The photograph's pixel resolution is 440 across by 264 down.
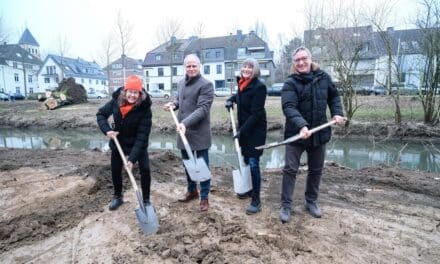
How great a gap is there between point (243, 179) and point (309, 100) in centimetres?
130

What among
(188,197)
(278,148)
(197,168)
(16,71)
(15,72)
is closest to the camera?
(197,168)

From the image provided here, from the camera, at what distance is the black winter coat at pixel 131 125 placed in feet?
11.9

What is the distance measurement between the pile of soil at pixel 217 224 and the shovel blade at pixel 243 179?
8.2 inches

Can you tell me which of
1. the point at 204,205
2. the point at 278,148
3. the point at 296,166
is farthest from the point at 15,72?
the point at 296,166

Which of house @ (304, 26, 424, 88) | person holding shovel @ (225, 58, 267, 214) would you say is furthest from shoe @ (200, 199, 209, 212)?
house @ (304, 26, 424, 88)

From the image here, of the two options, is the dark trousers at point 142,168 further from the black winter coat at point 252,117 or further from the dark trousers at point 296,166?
the dark trousers at point 296,166

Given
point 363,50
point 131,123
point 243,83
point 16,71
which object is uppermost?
point 16,71

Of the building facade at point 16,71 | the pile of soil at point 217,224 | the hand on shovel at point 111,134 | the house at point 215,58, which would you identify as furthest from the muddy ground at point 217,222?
the building facade at point 16,71

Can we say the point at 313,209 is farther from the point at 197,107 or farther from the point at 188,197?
the point at 197,107

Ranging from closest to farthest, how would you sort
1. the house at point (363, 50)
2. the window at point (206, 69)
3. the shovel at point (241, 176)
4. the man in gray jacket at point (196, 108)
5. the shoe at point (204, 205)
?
the man in gray jacket at point (196, 108)
the shoe at point (204, 205)
the shovel at point (241, 176)
the house at point (363, 50)
the window at point (206, 69)

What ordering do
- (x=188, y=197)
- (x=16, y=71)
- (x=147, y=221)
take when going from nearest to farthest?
(x=147, y=221) → (x=188, y=197) → (x=16, y=71)

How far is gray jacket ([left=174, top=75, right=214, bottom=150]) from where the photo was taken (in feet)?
12.3

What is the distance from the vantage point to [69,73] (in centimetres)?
5259

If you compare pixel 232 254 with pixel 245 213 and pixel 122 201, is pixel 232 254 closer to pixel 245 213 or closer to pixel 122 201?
pixel 245 213
